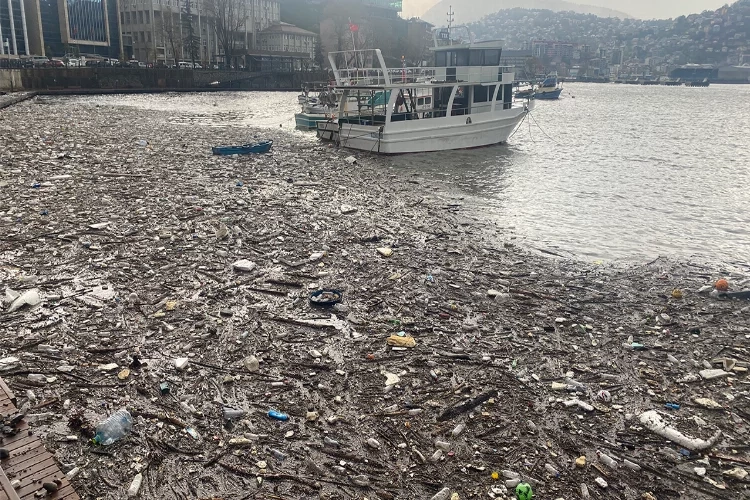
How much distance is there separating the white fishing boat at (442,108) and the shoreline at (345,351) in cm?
1152

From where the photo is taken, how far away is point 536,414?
15.8ft

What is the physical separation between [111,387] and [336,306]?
2.80m

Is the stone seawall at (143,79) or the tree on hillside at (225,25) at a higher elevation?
the tree on hillside at (225,25)

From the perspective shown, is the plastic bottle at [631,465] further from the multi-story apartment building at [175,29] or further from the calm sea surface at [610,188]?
the multi-story apartment building at [175,29]

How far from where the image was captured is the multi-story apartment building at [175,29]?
89.5 m

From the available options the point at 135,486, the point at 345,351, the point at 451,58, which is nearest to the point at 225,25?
the point at 451,58

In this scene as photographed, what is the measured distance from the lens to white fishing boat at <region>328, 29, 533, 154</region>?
22.1 metres

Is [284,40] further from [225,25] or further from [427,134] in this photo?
[427,134]

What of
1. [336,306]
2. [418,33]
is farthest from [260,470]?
[418,33]

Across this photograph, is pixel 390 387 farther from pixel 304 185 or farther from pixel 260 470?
pixel 304 185

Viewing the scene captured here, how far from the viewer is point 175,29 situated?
90.4 meters

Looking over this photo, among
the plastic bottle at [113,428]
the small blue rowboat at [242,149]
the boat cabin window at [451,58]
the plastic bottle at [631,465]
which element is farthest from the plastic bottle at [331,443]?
the boat cabin window at [451,58]

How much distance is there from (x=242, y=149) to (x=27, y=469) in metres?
16.7

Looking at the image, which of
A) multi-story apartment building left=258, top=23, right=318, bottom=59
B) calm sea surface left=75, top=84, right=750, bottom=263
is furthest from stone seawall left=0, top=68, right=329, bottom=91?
calm sea surface left=75, top=84, right=750, bottom=263
